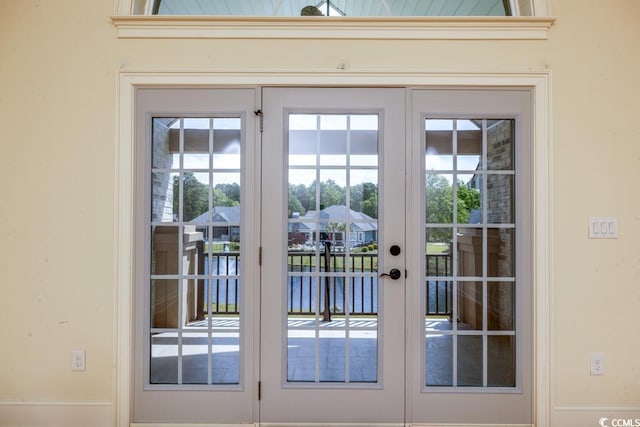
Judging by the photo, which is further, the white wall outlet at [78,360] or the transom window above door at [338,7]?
the transom window above door at [338,7]

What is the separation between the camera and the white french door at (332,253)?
2.17m

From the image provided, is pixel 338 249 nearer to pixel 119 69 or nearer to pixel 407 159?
pixel 407 159

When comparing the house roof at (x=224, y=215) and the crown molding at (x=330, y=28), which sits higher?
the crown molding at (x=330, y=28)

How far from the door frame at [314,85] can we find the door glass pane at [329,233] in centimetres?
27

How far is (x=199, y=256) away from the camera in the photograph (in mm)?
2223

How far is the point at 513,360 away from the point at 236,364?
1714mm

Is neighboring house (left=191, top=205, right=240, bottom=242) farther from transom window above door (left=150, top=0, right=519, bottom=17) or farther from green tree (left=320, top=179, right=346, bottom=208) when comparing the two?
transom window above door (left=150, top=0, right=519, bottom=17)

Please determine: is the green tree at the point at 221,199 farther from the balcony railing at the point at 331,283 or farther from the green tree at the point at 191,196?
the balcony railing at the point at 331,283

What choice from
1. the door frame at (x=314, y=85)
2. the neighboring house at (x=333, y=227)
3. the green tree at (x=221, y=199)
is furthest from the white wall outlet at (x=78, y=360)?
the neighboring house at (x=333, y=227)

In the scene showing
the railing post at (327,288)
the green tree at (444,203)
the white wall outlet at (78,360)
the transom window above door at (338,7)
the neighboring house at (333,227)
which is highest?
the transom window above door at (338,7)

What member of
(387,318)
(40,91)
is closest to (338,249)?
(387,318)

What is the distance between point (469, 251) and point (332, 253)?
2.80 feet

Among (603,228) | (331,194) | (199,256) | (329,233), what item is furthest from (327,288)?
(603,228)

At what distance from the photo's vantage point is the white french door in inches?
85.5
